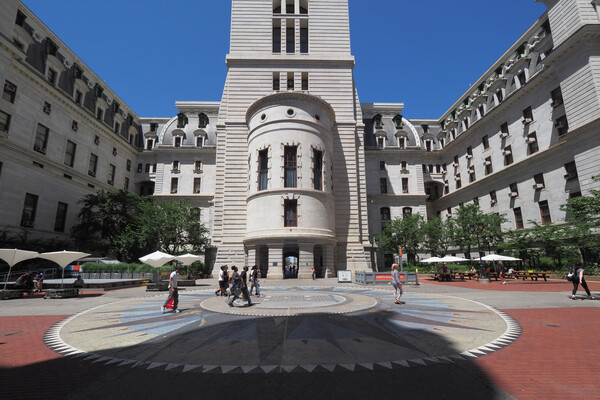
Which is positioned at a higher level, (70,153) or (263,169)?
(70,153)

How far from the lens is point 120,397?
4734 mm

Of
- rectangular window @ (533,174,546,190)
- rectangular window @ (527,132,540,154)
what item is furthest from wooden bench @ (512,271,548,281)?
rectangular window @ (527,132,540,154)

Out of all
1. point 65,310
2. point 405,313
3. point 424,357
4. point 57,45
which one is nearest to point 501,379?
point 424,357

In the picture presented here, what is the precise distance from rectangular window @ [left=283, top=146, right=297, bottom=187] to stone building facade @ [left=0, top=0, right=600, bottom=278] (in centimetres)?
13

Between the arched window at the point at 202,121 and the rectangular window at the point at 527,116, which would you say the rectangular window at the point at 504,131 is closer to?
the rectangular window at the point at 527,116

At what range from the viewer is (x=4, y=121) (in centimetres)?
3112

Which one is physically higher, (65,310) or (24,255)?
(24,255)

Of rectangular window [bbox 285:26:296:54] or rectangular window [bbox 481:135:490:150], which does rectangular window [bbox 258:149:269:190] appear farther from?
rectangular window [bbox 481:135:490:150]

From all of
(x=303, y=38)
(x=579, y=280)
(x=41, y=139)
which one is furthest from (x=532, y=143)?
(x=41, y=139)

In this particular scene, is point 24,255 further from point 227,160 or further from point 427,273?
point 427,273

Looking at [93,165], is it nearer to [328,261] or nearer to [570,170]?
[328,261]

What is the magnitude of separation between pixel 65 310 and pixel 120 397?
38.4 ft

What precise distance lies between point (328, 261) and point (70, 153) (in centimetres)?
3942

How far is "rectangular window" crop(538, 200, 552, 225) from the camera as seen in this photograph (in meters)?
33.9
